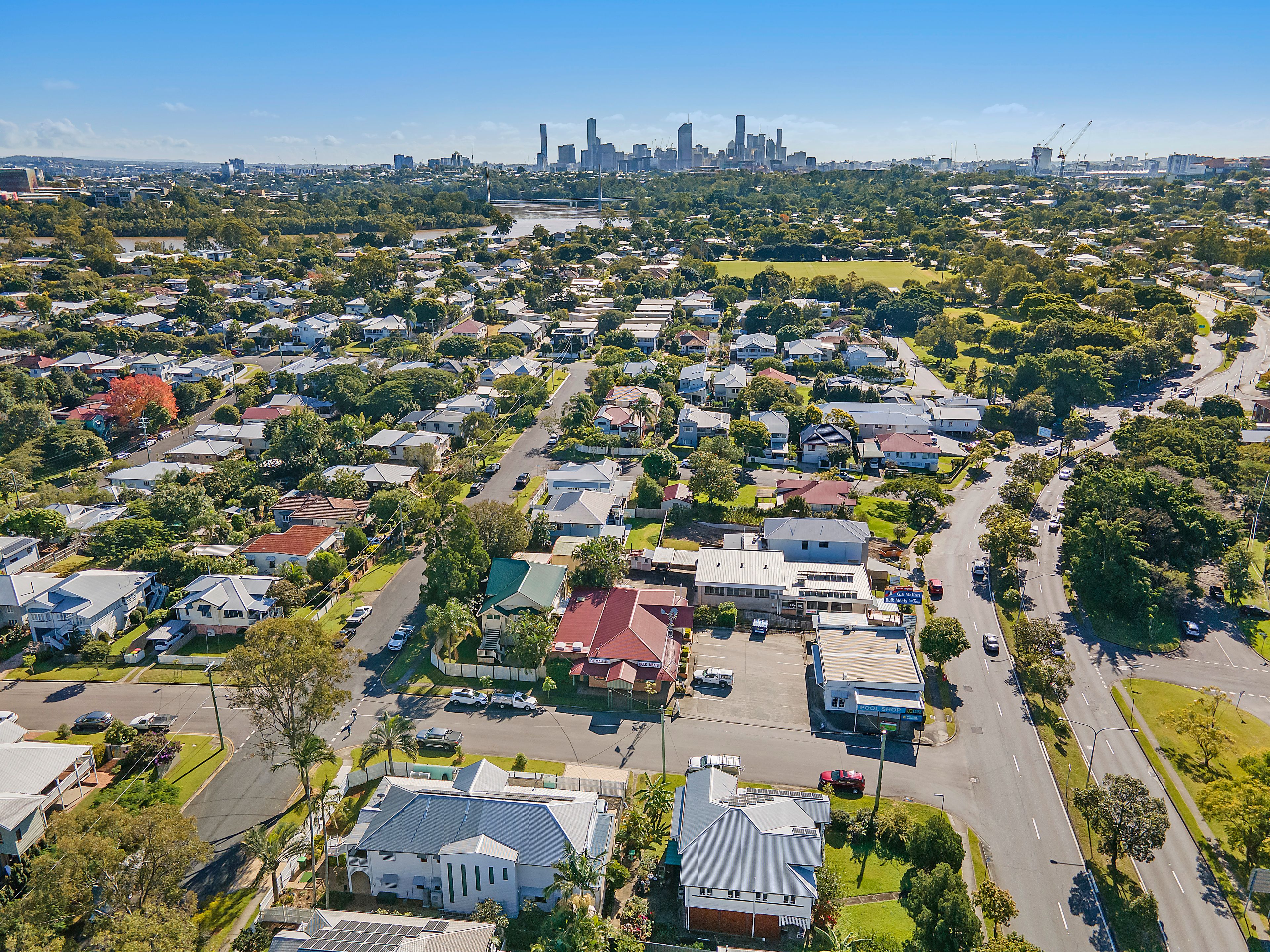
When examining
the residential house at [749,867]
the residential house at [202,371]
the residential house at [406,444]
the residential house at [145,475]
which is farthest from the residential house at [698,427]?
the residential house at [202,371]

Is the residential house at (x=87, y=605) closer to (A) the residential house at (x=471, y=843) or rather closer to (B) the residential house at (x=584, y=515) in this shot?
(B) the residential house at (x=584, y=515)

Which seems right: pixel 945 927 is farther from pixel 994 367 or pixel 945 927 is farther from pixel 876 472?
pixel 994 367

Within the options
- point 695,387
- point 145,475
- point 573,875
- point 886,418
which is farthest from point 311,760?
point 695,387

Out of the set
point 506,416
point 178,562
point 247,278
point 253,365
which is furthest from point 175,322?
point 178,562

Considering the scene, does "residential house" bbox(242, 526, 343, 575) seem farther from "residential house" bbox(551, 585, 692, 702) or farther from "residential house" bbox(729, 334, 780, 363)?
"residential house" bbox(729, 334, 780, 363)

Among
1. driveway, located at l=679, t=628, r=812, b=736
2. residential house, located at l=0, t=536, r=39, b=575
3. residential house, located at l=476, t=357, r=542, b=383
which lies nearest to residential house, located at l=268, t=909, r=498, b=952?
driveway, located at l=679, t=628, r=812, b=736

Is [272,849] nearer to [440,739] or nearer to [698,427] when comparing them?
[440,739]
